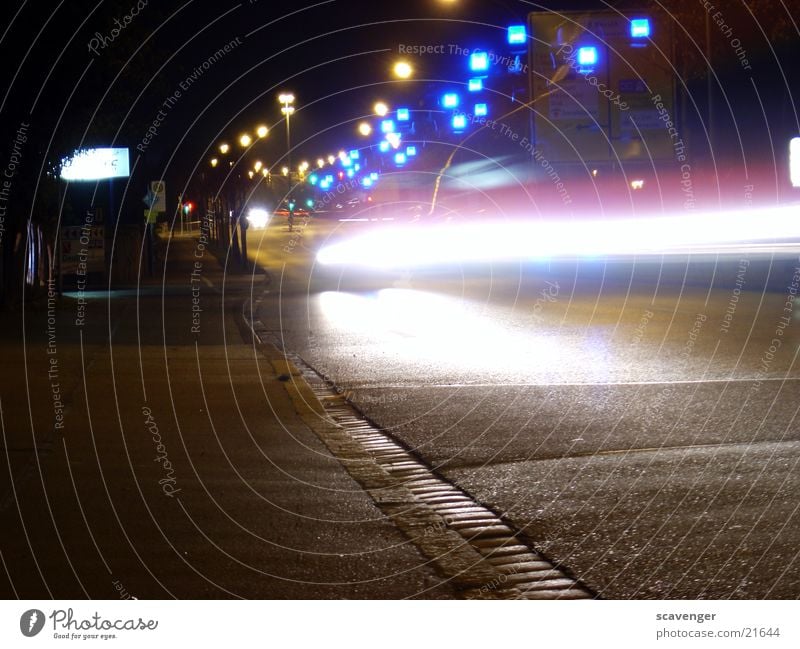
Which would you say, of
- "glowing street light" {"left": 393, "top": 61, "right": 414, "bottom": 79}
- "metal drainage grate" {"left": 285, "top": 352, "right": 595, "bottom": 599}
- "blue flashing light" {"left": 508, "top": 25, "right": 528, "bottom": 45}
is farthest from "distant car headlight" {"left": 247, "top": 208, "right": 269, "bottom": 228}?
"metal drainage grate" {"left": 285, "top": 352, "right": 595, "bottom": 599}

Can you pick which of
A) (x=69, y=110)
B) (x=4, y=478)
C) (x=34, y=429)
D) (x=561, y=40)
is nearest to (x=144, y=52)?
(x=69, y=110)

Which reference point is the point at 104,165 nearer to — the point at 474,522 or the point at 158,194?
the point at 158,194

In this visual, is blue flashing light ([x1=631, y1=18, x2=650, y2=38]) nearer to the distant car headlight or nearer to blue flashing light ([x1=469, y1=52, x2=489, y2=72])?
blue flashing light ([x1=469, y1=52, x2=489, y2=72])

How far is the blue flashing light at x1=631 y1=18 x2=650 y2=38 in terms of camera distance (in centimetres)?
2661

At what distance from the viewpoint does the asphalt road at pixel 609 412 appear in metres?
6.05

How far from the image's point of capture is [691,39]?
27.2 meters

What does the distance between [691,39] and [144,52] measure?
37.0ft

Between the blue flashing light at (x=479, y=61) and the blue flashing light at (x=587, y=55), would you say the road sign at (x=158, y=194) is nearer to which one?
the blue flashing light at (x=479, y=61)

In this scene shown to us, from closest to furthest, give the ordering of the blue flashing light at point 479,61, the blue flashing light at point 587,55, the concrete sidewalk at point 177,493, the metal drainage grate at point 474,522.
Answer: the metal drainage grate at point 474,522 → the concrete sidewalk at point 177,493 → the blue flashing light at point 587,55 → the blue flashing light at point 479,61

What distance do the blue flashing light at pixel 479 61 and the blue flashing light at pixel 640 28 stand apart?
56.7 ft

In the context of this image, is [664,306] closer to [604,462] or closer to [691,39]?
[691,39]

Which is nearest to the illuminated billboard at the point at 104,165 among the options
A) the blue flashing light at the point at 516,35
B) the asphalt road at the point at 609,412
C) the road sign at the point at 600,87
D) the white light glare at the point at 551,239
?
the white light glare at the point at 551,239

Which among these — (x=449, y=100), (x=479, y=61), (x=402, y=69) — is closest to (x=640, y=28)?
(x=402, y=69)

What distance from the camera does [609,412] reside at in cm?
989
